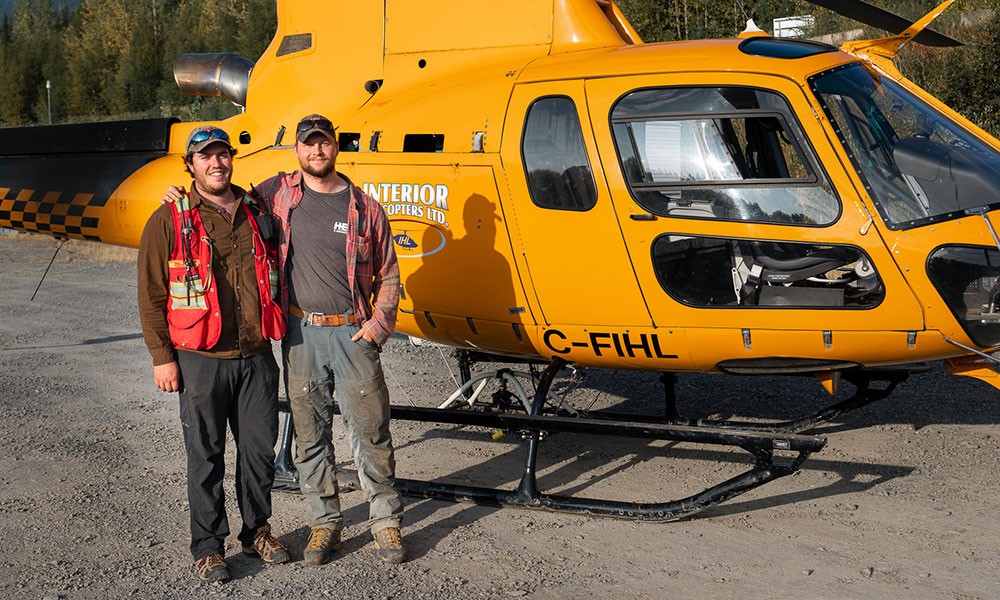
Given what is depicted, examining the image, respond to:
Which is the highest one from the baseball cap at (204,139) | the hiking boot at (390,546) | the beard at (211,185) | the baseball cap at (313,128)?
the baseball cap at (313,128)

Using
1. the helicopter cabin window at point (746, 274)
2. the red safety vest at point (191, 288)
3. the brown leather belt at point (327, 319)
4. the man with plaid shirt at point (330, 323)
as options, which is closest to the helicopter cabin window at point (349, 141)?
the man with plaid shirt at point (330, 323)

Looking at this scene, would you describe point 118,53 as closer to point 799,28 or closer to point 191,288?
point 799,28

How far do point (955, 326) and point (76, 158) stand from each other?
268 inches

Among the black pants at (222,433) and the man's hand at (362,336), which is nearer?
the black pants at (222,433)

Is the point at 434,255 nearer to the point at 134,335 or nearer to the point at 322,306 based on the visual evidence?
the point at 322,306

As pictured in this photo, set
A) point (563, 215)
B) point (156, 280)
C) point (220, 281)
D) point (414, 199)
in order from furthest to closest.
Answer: point (414, 199) → point (563, 215) → point (220, 281) → point (156, 280)

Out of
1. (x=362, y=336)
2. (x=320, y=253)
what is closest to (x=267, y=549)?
(x=362, y=336)

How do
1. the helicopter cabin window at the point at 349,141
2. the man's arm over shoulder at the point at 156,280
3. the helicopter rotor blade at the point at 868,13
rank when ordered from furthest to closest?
the helicopter cabin window at the point at 349,141, the helicopter rotor blade at the point at 868,13, the man's arm over shoulder at the point at 156,280

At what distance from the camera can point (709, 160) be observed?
527 centimetres

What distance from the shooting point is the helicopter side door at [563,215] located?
5441mm

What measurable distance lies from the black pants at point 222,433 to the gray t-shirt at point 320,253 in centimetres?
39

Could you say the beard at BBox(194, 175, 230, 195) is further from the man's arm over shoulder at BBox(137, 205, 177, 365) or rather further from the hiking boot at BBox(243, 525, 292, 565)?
the hiking boot at BBox(243, 525, 292, 565)

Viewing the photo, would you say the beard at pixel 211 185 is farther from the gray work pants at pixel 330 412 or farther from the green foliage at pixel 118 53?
the green foliage at pixel 118 53

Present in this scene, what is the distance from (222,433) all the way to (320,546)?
0.74 metres
